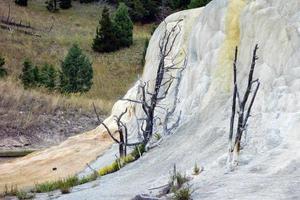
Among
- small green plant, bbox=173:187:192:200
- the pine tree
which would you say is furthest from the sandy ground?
the pine tree

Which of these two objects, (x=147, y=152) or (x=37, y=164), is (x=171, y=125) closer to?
(x=147, y=152)

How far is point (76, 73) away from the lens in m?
49.2

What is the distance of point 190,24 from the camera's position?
20.2 meters

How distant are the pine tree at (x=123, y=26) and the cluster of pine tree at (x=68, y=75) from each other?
16.1 m

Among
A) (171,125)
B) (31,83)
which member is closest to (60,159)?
(171,125)

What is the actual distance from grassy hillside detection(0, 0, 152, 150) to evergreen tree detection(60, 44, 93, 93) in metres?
1.38

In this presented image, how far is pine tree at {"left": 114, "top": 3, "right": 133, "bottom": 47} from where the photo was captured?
6669 centimetres

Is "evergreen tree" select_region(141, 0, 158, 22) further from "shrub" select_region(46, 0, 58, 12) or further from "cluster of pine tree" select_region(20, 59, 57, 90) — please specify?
"cluster of pine tree" select_region(20, 59, 57, 90)

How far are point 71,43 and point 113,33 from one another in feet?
14.7

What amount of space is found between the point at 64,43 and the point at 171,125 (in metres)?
51.9

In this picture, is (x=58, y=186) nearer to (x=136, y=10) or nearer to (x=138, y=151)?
(x=138, y=151)

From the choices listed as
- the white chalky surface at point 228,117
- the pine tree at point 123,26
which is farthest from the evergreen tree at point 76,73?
the white chalky surface at point 228,117

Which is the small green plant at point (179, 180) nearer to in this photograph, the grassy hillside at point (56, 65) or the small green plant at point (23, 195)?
the small green plant at point (23, 195)

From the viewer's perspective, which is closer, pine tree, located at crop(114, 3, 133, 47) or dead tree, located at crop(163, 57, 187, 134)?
dead tree, located at crop(163, 57, 187, 134)
